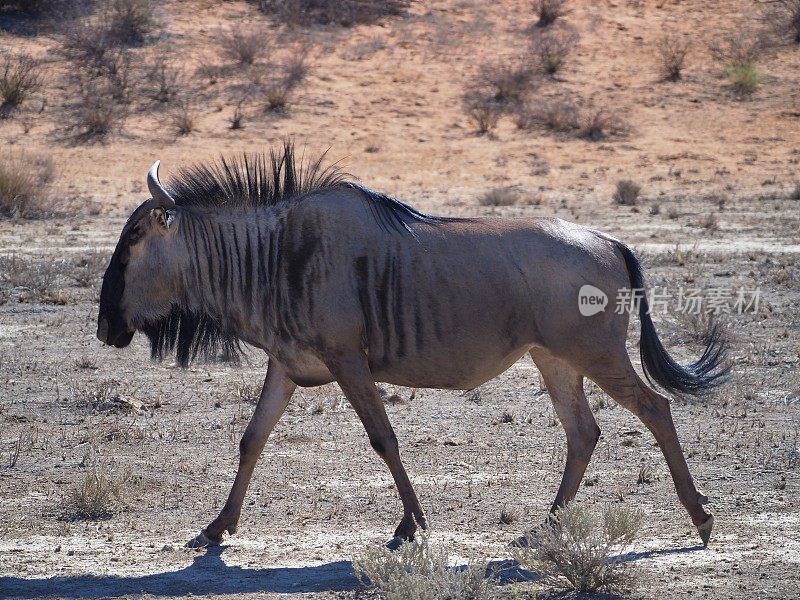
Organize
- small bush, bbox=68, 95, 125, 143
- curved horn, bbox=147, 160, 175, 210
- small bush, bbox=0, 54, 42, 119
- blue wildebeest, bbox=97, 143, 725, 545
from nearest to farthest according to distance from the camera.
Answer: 1. blue wildebeest, bbox=97, 143, 725, 545
2. curved horn, bbox=147, 160, 175, 210
3. small bush, bbox=68, 95, 125, 143
4. small bush, bbox=0, 54, 42, 119

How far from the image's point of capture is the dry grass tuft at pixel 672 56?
26281 millimetres

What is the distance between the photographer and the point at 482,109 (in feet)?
78.2

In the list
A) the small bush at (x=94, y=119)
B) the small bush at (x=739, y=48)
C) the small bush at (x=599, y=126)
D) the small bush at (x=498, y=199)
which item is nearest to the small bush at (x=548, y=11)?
the small bush at (x=739, y=48)

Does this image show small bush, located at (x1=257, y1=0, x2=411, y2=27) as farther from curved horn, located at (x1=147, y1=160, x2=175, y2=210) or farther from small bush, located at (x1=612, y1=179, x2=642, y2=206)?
curved horn, located at (x1=147, y1=160, x2=175, y2=210)

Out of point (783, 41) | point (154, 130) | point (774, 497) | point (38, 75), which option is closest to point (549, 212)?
point (154, 130)

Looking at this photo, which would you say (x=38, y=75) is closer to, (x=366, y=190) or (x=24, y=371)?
(x=24, y=371)

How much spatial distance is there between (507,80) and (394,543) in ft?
67.0

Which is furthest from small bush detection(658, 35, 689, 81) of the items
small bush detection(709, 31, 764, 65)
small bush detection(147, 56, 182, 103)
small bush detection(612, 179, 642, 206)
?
small bush detection(147, 56, 182, 103)

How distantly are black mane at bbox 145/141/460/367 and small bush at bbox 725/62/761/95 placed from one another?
68.9 feet

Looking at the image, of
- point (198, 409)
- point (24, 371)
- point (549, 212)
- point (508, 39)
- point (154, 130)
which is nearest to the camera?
point (198, 409)

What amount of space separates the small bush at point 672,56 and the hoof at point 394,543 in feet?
72.2

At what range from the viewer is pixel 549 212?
16.9m

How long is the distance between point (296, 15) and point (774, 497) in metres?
23.4

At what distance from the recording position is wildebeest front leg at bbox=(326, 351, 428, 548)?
18.7ft
